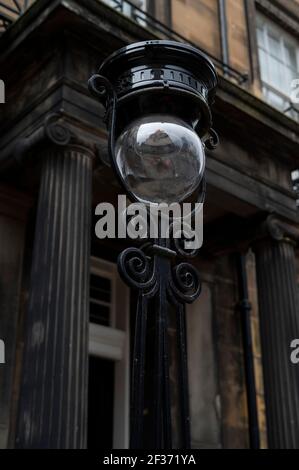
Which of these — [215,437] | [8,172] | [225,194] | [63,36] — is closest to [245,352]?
[215,437]

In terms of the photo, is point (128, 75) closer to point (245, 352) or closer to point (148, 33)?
point (148, 33)

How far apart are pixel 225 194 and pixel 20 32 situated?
3.16m

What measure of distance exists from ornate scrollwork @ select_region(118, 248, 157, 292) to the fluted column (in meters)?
2.93

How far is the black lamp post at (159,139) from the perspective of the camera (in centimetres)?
272

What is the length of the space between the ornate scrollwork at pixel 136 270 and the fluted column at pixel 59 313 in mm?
2926

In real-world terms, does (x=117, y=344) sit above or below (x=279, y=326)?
above

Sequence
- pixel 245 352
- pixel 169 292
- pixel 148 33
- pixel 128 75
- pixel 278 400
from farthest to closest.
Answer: pixel 245 352, pixel 278 400, pixel 148 33, pixel 128 75, pixel 169 292

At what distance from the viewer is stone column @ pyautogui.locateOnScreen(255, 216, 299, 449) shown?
24.8 feet

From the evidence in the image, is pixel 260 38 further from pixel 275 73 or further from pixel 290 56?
pixel 290 56

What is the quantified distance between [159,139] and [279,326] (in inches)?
222

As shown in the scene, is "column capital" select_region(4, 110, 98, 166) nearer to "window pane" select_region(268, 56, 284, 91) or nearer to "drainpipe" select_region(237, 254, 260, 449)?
"drainpipe" select_region(237, 254, 260, 449)

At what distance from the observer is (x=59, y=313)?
5578 millimetres

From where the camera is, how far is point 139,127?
2820mm

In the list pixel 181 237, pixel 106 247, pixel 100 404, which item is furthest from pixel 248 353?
pixel 181 237
